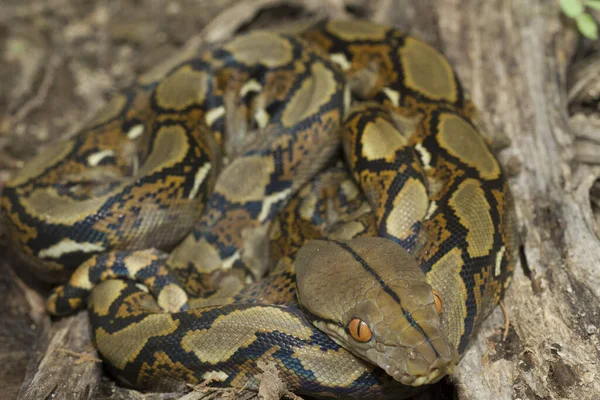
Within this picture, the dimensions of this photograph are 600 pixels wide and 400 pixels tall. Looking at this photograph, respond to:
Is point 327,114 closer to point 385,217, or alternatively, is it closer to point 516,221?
point 385,217

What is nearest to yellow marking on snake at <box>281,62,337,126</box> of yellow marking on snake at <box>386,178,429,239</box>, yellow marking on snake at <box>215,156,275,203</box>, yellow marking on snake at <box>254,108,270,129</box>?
yellow marking on snake at <box>254,108,270,129</box>

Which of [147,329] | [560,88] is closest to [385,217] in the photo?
[147,329]

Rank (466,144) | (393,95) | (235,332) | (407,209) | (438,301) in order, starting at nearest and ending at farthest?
(438,301), (235,332), (407,209), (466,144), (393,95)

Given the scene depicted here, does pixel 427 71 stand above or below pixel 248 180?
above

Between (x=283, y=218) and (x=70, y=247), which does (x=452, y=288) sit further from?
(x=70, y=247)

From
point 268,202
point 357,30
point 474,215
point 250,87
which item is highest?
point 357,30

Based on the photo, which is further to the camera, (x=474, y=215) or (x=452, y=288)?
(x=474, y=215)

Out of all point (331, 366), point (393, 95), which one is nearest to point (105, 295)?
point (331, 366)
